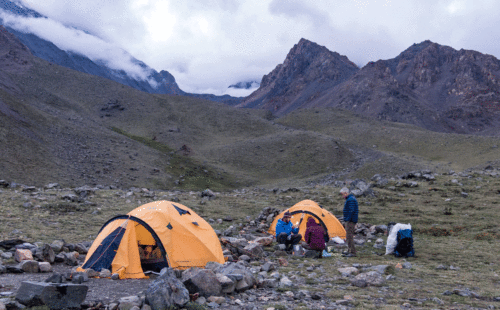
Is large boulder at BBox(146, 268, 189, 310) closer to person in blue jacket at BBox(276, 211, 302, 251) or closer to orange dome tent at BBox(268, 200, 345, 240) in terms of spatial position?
person in blue jacket at BBox(276, 211, 302, 251)

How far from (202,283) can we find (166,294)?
3.31 ft

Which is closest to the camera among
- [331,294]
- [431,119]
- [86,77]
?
[331,294]

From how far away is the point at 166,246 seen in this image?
9.30 meters

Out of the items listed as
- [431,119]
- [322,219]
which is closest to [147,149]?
[322,219]

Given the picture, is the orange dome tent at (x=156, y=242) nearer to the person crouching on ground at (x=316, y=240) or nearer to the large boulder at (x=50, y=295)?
the large boulder at (x=50, y=295)

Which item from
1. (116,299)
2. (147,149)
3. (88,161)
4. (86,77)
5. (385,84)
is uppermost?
(385,84)

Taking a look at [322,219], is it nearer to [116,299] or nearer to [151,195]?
[116,299]

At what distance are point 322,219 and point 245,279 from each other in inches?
347

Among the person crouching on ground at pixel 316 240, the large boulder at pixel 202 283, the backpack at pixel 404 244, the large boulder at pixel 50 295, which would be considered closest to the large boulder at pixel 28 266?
the large boulder at pixel 50 295

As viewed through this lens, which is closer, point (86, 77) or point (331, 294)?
point (331, 294)

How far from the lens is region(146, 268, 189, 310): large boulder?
5969 mm

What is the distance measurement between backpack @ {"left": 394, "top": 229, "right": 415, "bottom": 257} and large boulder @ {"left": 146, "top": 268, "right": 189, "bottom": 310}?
9.19m

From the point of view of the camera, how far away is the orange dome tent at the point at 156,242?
8.80 meters

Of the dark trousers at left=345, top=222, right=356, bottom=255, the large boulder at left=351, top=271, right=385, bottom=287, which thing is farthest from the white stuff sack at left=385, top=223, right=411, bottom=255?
the large boulder at left=351, top=271, right=385, bottom=287
